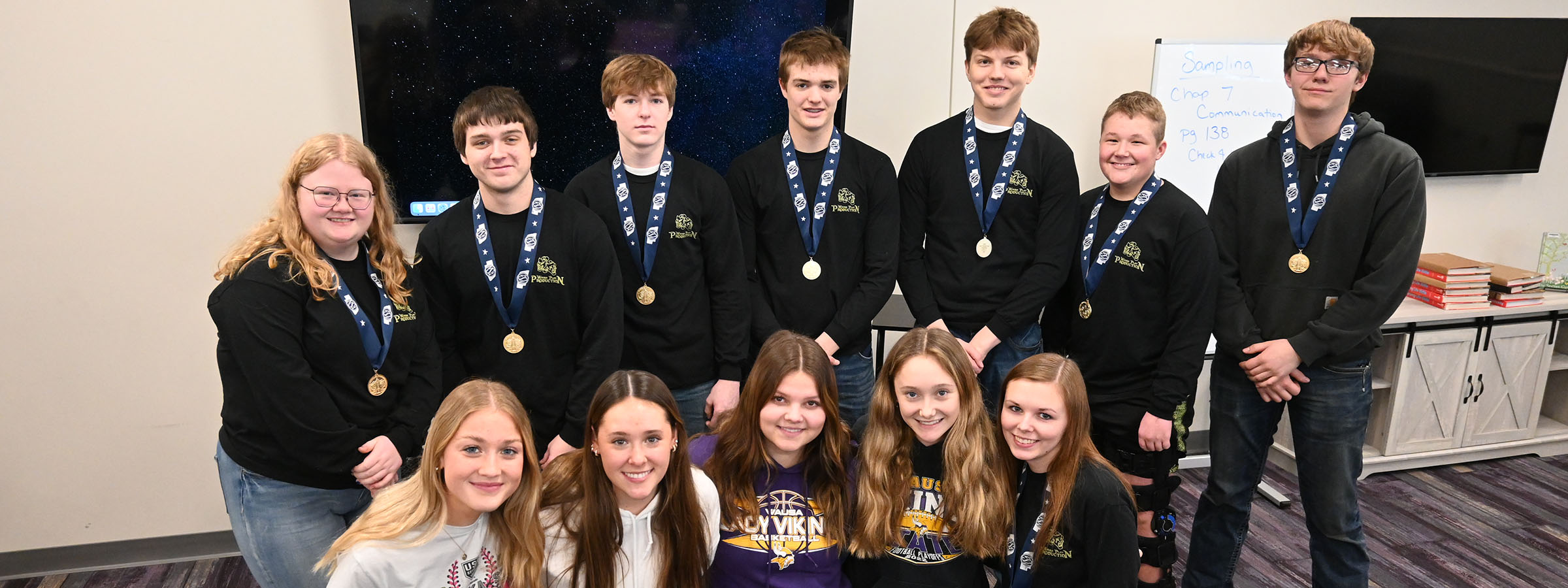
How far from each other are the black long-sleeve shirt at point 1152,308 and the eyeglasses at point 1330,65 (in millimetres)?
511

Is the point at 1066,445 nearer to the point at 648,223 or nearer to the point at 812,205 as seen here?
the point at 812,205

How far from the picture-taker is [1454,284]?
14.4ft

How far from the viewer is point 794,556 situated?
96.7 inches

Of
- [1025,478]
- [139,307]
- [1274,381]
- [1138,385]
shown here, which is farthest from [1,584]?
[1274,381]

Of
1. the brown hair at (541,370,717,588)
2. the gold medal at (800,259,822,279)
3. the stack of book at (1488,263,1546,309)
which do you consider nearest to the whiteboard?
the stack of book at (1488,263,1546,309)

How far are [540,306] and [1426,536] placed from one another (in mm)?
3736

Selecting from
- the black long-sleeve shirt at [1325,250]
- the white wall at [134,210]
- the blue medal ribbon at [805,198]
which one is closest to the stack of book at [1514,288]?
the black long-sleeve shirt at [1325,250]

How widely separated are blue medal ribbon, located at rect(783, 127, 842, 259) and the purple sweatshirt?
0.81 meters

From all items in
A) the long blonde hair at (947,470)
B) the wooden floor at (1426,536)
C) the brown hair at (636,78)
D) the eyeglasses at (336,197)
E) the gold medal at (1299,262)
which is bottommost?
the wooden floor at (1426,536)

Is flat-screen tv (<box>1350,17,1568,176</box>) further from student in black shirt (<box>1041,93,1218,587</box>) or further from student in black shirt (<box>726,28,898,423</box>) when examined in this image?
student in black shirt (<box>726,28,898,423</box>)

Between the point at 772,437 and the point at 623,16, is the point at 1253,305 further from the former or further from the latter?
the point at 623,16

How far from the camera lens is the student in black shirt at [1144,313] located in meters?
2.86

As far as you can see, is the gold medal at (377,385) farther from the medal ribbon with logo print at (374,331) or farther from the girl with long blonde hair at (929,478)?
the girl with long blonde hair at (929,478)

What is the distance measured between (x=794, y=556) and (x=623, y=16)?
6.88 ft
